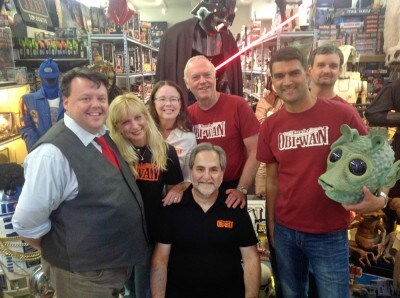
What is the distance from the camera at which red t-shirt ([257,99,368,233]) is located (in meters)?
1.58

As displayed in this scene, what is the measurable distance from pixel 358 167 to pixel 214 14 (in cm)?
194

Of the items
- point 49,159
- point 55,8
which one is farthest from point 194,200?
point 55,8

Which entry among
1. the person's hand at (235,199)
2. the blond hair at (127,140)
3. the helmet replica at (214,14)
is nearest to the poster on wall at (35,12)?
the helmet replica at (214,14)

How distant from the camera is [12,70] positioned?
360 centimetres

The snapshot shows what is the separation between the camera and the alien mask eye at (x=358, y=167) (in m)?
1.27

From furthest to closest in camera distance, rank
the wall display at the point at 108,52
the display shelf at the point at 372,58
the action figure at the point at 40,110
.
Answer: the display shelf at the point at 372,58 → the wall display at the point at 108,52 → the action figure at the point at 40,110

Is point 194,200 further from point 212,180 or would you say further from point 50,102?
point 50,102

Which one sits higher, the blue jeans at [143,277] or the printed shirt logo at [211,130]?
the printed shirt logo at [211,130]

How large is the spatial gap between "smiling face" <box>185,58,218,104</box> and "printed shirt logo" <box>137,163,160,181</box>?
59cm

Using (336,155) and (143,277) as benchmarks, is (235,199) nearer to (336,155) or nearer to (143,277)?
(336,155)

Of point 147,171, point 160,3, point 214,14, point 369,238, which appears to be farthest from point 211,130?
point 160,3

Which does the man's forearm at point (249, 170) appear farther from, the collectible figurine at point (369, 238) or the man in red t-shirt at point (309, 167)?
the collectible figurine at point (369, 238)

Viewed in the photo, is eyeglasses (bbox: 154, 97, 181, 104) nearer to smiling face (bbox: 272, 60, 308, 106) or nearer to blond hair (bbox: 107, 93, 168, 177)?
blond hair (bbox: 107, 93, 168, 177)

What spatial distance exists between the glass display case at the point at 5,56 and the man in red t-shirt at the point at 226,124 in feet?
7.85
